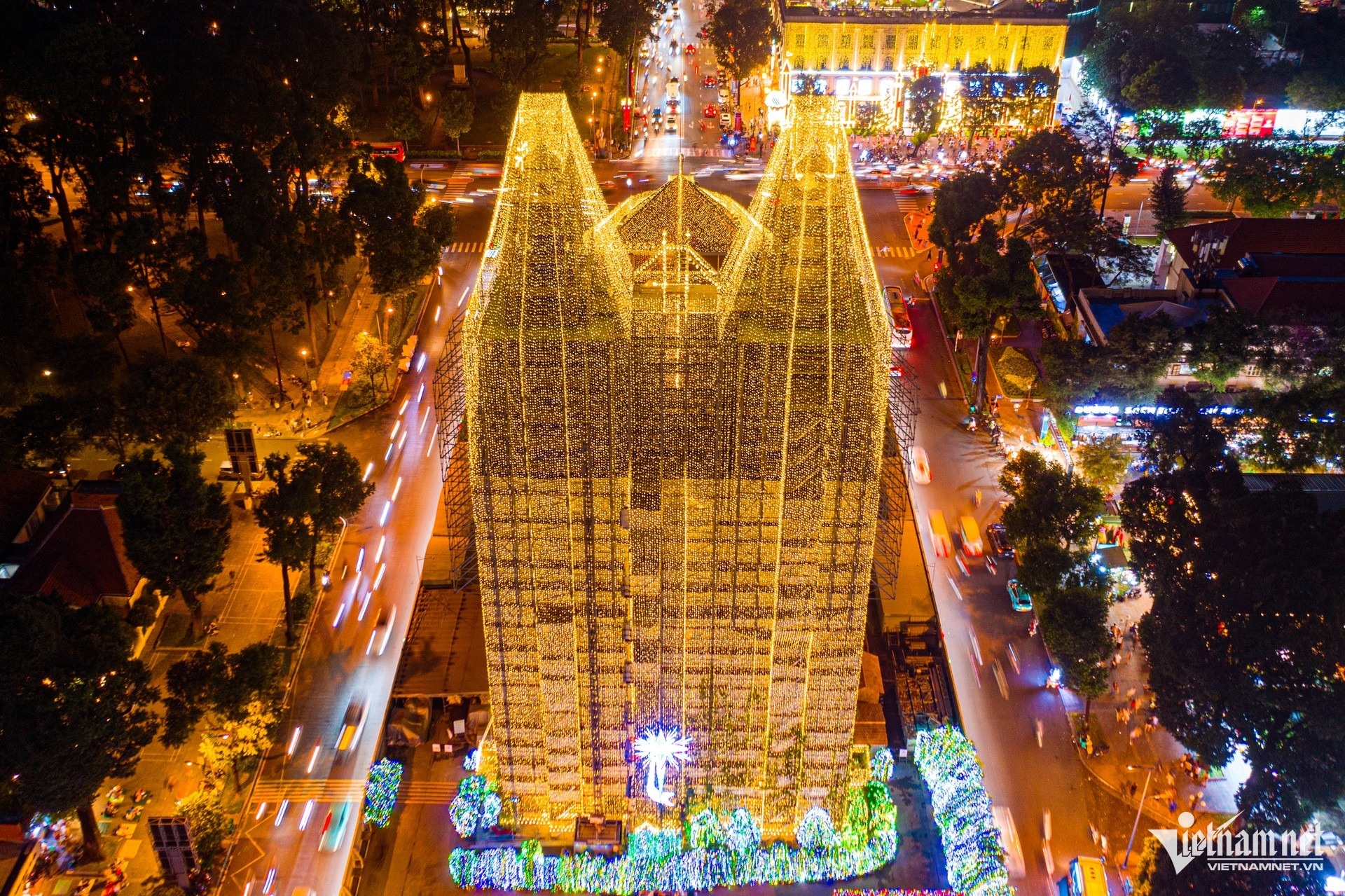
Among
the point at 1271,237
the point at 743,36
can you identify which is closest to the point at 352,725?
the point at 1271,237

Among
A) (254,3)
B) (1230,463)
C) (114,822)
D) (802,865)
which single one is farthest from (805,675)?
(254,3)

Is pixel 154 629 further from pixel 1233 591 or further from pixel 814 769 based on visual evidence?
pixel 1233 591

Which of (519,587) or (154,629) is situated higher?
(519,587)

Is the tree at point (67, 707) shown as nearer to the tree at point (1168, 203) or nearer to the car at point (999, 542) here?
the car at point (999, 542)

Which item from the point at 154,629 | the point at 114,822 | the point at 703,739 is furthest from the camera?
the point at 154,629

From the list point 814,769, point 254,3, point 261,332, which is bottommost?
point 814,769

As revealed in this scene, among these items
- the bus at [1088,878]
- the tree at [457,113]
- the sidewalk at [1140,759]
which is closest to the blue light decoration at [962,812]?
the bus at [1088,878]
